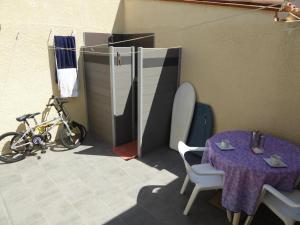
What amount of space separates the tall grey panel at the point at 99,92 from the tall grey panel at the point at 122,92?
20 cm

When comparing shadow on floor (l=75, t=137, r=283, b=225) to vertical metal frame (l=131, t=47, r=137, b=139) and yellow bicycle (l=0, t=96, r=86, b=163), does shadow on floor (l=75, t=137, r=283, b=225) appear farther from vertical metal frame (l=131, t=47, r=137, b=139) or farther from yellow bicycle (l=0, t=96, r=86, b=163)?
yellow bicycle (l=0, t=96, r=86, b=163)

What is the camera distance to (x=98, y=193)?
13.4ft

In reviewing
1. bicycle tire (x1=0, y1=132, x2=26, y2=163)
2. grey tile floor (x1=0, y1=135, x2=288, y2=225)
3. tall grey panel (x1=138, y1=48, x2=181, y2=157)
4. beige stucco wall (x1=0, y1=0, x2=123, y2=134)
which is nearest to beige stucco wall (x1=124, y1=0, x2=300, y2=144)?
tall grey panel (x1=138, y1=48, x2=181, y2=157)

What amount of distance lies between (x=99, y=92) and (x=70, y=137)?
1253 millimetres

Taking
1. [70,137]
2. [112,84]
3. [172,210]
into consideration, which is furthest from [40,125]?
[172,210]

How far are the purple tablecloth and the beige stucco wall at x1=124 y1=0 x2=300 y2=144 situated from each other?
2.95 feet

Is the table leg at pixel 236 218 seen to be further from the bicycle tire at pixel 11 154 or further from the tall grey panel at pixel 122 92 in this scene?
the bicycle tire at pixel 11 154

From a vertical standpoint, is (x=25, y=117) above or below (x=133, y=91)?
below

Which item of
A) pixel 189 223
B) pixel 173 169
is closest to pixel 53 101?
pixel 173 169

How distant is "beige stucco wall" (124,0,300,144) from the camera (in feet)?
12.8

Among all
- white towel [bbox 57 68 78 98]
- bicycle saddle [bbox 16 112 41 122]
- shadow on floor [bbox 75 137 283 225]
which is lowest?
shadow on floor [bbox 75 137 283 225]

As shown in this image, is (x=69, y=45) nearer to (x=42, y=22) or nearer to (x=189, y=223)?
(x=42, y=22)

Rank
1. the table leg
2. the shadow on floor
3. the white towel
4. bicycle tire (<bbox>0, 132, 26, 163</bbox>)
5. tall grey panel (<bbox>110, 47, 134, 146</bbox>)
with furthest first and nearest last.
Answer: the white towel < tall grey panel (<bbox>110, 47, 134, 146</bbox>) < bicycle tire (<bbox>0, 132, 26, 163</bbox>) < the shadow on floor < the table leg

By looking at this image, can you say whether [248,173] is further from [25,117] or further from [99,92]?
[25,117]
